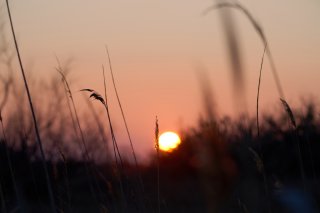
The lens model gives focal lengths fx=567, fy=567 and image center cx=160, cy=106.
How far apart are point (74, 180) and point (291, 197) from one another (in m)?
7.55

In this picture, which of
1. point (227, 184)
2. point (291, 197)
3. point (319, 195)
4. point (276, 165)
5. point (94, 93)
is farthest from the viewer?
point (276, 165)

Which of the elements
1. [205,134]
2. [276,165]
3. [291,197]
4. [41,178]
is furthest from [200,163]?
[276,165]

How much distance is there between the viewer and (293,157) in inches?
481

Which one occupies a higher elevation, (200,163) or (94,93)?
(94,93)

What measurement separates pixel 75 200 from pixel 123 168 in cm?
782

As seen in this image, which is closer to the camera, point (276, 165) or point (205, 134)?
point (205, 134)

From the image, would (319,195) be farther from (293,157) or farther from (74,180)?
(293,157)

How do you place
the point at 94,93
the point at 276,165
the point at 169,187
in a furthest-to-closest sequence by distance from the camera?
the point at 276,165, the point at 169,187, the point at 94,93

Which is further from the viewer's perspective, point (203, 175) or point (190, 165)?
point (190, 165)

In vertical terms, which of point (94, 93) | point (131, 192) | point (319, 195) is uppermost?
point (94, 93)

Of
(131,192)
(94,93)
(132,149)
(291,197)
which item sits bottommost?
(291,197)

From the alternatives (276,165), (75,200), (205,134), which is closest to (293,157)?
(276,165)

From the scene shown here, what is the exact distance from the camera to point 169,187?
1100 cm

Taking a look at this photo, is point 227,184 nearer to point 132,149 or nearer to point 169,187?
point 132,149
